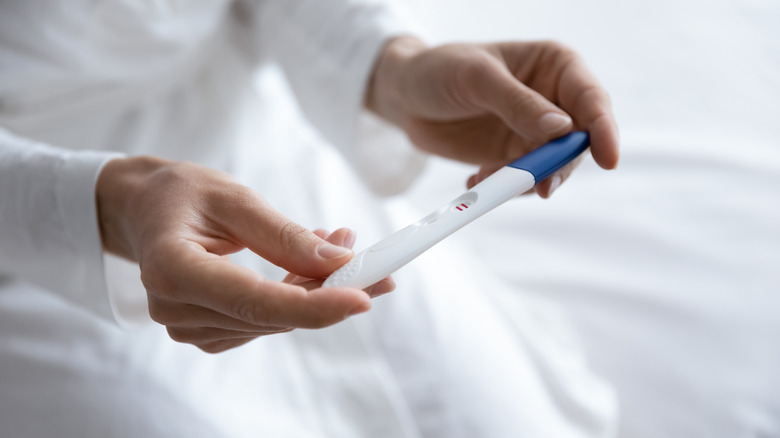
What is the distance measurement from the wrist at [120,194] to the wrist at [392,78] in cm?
20

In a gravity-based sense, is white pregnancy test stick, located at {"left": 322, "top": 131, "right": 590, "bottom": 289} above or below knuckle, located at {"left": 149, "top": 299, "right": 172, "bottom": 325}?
above

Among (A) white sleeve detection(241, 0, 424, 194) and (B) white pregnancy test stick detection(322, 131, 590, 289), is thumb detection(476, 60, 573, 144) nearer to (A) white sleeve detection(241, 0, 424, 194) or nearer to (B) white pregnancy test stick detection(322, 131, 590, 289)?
(B) white pregnancy test stick detection(322, 131, 590, 289)

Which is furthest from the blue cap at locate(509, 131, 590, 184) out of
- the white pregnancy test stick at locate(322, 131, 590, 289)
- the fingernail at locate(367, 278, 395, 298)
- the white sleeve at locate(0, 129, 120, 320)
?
the white sleeve at locate(0, 129, 120, 320)

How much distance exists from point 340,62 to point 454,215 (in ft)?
0.86

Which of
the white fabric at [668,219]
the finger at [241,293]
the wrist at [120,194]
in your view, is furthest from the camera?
the white fabric at [668,219]

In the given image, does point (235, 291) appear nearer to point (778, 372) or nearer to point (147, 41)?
point (147, 41)

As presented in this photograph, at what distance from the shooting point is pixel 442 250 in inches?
22.8

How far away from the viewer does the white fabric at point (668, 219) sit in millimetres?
493

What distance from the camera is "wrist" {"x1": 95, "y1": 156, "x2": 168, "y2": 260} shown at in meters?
0.36

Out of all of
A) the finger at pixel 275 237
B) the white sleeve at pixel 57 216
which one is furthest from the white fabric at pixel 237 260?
the finger at pixel 275 237

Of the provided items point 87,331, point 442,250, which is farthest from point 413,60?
point 87,331

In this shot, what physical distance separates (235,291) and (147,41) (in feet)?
0.97

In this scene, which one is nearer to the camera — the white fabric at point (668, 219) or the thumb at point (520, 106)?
the thumb at point (520, 106)

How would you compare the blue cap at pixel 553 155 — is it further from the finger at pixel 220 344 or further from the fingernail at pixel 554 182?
the finger at pixel 220 344
